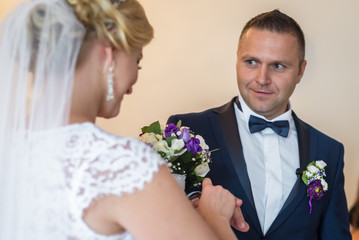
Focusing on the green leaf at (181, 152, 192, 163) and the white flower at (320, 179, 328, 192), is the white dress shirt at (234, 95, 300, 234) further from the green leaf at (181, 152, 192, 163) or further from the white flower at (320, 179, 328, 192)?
the green leaf at (181, 152, 192, 163)

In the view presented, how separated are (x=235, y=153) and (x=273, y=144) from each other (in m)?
0.28

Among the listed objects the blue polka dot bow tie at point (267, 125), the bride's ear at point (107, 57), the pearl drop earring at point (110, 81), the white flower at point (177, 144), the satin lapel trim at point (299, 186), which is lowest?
the satin lapel trim at point (299, 186)

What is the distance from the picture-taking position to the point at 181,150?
1948 millimetres

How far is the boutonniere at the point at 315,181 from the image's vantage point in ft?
8.28

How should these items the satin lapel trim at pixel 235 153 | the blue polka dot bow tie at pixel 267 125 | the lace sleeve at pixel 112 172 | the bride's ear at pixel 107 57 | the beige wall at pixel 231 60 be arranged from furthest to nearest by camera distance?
the beige wall at pixel 231 60 < the blue polka dot bow tie at pixel 267 125 < the satin lapel trim at pixel 235 153 < the bride's ear at pixel 107 57 < the lace sleeve at pixel 112 172

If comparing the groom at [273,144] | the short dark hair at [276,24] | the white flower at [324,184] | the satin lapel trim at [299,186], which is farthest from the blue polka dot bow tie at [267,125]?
the short dark hair at [276,24]

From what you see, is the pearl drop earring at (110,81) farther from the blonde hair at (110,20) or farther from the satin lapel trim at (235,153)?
the satin lapel trim at (235,153)

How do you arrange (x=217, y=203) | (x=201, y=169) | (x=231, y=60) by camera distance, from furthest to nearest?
(x=231, y=60) → (x=201, y=169) → (x=217, y=203)

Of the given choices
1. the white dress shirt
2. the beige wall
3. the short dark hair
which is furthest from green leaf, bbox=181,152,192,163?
the beige wall

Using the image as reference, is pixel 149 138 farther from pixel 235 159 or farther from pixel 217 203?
pixel 235 159

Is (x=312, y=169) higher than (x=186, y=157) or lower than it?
lower

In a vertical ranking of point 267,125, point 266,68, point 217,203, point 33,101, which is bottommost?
point 267,125

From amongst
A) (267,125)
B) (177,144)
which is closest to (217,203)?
(177,144)

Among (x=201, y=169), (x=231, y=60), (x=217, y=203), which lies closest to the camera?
(x=217, y=203)
